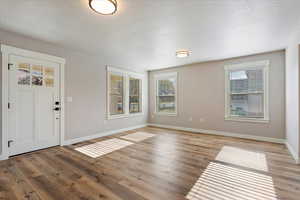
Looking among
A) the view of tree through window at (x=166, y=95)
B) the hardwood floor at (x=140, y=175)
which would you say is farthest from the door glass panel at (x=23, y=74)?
the view of tree through window at (x=166, y=95)

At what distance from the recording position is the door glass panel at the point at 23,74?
9.68 ft

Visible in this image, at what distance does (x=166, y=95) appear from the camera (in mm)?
6055

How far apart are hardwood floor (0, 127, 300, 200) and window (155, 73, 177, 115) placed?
2.74 metres

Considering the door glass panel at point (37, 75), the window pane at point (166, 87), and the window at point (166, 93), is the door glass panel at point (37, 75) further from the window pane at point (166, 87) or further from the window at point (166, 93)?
the window pane at point (166, 87)

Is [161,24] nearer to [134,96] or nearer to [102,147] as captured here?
[102,147]

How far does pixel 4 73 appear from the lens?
2734 mm

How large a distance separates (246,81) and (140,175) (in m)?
4.18

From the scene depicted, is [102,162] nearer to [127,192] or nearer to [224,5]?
[127,192]

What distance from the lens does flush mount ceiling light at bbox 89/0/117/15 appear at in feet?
6.06

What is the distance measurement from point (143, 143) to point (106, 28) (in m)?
2.86

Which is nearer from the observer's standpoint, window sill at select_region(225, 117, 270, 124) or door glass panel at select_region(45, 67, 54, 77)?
door glass panel at select_region(45, 67, 54, 77)

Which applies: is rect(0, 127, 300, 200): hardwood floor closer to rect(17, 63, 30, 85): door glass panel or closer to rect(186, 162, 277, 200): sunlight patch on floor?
rect(186, 162, 277, 200): sunlight patch on floor

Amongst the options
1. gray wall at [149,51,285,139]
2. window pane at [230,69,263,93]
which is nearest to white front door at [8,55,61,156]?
gray wall at [149,51,285,139]

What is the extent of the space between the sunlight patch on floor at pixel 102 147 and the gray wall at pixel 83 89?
2.14 feet
